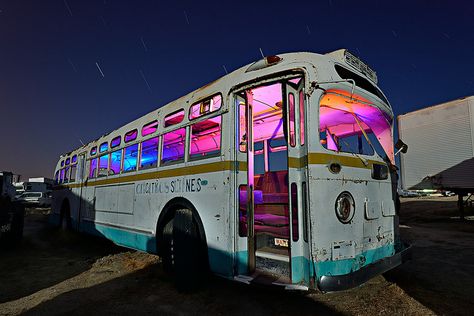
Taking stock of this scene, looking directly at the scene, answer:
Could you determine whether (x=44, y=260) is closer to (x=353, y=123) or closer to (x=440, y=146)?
(x=353, y=123)

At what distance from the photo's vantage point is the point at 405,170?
47.9ft

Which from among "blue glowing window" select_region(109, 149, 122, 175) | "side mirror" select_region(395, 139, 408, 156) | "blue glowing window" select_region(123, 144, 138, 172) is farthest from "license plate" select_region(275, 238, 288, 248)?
"blue glowing window" select_region(109, 149, 122, 175)

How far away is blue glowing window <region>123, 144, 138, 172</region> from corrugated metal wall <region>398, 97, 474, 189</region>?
1288cm

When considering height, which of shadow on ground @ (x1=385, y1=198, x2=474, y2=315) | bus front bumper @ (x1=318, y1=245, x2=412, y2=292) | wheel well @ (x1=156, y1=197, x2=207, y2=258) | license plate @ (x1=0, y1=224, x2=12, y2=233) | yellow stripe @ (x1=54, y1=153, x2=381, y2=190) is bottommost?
shadow on ground @ (x1=385, y1=198, x2=474, y2=315)

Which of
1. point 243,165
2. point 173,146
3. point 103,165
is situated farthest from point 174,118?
point 103,165

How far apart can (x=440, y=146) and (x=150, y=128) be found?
13.1 meters

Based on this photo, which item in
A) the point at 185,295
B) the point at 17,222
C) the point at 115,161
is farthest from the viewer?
the point at 17,222

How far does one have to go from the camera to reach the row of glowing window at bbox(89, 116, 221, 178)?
445cm

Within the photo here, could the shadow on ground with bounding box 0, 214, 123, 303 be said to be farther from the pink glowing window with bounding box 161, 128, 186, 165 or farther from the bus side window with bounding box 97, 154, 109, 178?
the pink glowing window with bounding box 161, 128, 186, 165

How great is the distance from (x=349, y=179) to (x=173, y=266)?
9.43ft

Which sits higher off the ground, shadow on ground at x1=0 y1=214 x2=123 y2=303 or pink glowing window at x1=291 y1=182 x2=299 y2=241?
pink glowing window at x1=291 y1=182 x2=299 y2=241

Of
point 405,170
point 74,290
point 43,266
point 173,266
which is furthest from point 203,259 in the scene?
point 405,170

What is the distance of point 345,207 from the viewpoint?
3.40m

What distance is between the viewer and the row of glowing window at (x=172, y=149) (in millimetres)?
4450
